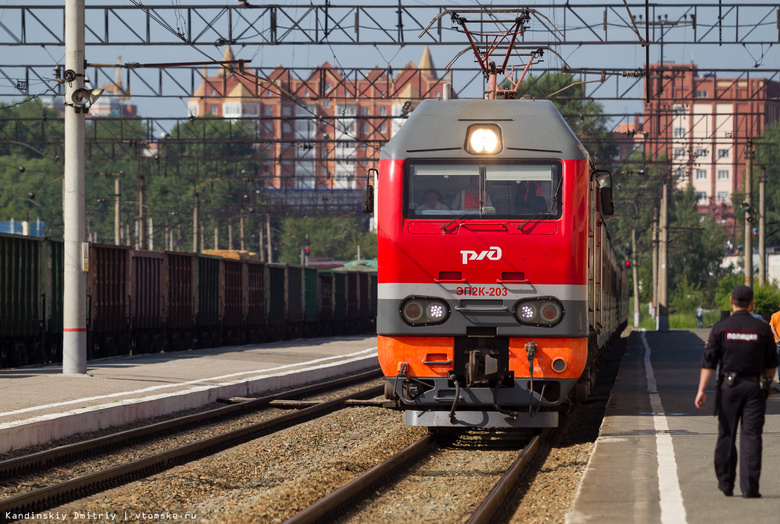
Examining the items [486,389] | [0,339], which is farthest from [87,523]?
[0,339]

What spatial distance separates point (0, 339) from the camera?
2125 centimetres

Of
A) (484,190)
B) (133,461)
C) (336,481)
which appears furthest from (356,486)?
(484,190)

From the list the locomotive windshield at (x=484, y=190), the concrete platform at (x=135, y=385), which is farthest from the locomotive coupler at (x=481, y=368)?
the concrete platform at (x=135, y=385)

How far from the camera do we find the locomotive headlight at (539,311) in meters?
10.9

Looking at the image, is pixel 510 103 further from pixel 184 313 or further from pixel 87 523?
pixel 184 313

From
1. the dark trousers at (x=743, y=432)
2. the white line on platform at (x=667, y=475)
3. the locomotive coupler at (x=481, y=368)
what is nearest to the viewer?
the white line on platform at (x=667, y=475)

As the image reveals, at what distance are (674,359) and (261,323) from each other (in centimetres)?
1431

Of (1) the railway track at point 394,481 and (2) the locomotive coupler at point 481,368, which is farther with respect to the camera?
(2) the locomotive coupler at point 481,368

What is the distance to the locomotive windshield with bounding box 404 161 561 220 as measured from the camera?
11109 mm

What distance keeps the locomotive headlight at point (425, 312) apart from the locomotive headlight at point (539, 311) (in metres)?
0.69

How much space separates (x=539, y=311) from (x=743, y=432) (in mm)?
3657

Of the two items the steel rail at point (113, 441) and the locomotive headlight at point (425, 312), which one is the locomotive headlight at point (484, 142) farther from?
the steel rail at point (113, 441)

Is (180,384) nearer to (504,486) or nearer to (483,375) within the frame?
(483,375)

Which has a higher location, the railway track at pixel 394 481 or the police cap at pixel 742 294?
the police cap at pixel 742 294
